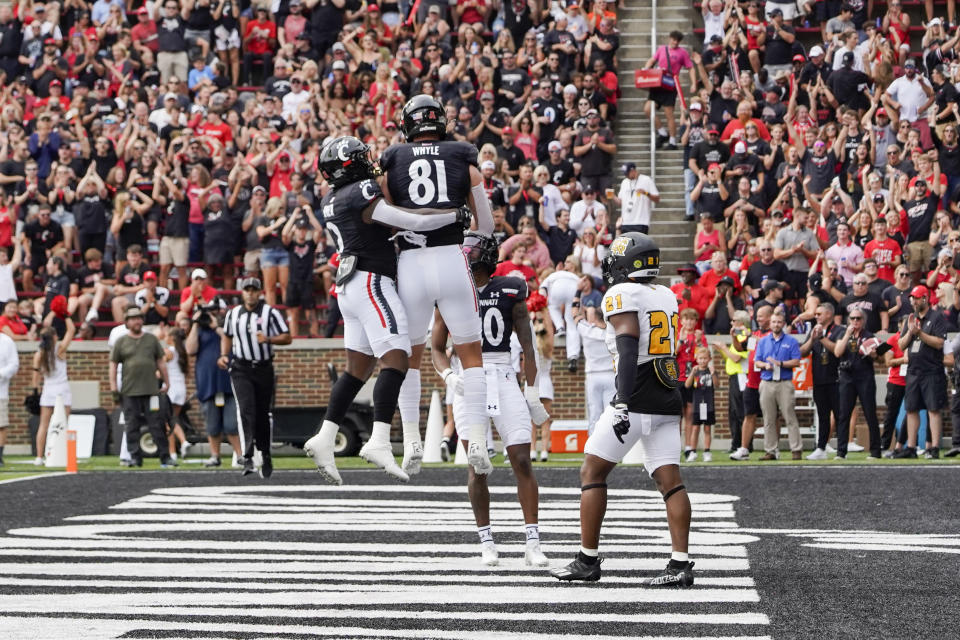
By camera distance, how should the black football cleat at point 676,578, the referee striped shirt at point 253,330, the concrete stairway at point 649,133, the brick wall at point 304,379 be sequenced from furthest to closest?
1. the concrete stairway at point 649,133
2. the brick wall at point 304,379
3. the referee striped shirt at point 253,330
4. the black football cleat at point 676,578

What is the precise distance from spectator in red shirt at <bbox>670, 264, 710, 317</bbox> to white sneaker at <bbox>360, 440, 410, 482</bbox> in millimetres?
13105

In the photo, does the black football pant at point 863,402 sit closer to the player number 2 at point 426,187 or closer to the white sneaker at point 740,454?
the white sneaker at point 740,454

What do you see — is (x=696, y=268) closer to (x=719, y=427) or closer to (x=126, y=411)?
(x=719, y=427)

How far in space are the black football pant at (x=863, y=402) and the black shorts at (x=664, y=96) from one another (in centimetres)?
845

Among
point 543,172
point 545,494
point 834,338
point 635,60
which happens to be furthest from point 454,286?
point 635,60

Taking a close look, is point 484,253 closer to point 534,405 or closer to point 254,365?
point 534,405

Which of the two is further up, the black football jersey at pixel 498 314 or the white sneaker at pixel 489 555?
the black football jersey at pixel 498 314

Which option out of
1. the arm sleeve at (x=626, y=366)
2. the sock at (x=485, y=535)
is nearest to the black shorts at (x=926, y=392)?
the sock at (x=485, y=535)

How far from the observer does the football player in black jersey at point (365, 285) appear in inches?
358

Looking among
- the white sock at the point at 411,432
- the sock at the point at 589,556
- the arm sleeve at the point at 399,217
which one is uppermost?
the arm sleeve at the point at 399,217

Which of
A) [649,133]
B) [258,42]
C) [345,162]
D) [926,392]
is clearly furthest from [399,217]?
[258,42]

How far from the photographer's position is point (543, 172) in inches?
938

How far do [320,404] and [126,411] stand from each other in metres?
4.68

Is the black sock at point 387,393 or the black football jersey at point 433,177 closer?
the black football jersey at point 433,177
